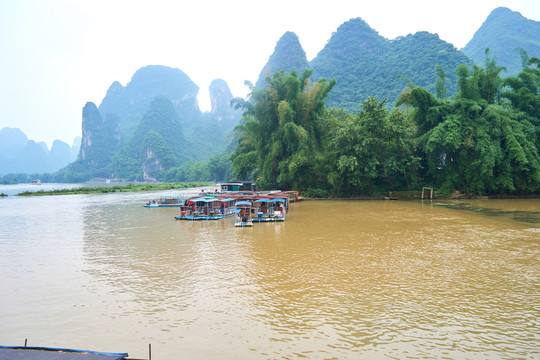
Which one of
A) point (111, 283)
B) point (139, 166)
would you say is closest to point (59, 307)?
point (111, 283)

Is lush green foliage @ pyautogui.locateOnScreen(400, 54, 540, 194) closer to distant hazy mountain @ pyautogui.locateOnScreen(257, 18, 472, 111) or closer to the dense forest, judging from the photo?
the dense forest

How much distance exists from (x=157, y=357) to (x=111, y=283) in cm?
532

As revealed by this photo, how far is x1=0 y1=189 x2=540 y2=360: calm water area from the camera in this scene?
661 centimetres

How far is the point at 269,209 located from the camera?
24.9m

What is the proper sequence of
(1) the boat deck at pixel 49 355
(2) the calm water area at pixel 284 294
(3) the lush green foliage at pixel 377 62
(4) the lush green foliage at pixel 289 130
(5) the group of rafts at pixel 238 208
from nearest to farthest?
1. (1) the boat deck at pixel 49 355
2. (2) the calm water area at pixel 284 294
3. (5) the group of rafts at pixel 238 208
4. (4) the lush green foliage at pixel 289 130
5. (3) the lush green foliage at pixel 377 62

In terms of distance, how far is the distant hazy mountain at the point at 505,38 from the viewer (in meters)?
120

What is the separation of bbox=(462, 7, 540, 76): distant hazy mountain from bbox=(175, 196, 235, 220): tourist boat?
4906 inches

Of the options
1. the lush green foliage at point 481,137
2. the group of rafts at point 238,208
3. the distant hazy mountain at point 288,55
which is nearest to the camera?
the group of rafts at point 238,208

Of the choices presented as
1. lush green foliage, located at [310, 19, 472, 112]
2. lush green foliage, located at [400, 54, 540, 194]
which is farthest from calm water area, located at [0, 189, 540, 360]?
lush green foliage, located at [310, 19, 472, 112]

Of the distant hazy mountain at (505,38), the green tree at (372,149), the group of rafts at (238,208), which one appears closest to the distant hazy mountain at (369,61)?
the distant hazy mountain at (505,38)

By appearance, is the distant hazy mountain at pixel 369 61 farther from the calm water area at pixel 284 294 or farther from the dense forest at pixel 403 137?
the calm water area at pixel 284 294

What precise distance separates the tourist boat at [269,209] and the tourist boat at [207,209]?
8.73 feet

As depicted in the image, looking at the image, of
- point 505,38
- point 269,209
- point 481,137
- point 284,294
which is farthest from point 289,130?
point 505,38

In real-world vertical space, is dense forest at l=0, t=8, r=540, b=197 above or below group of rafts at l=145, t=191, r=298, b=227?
above
